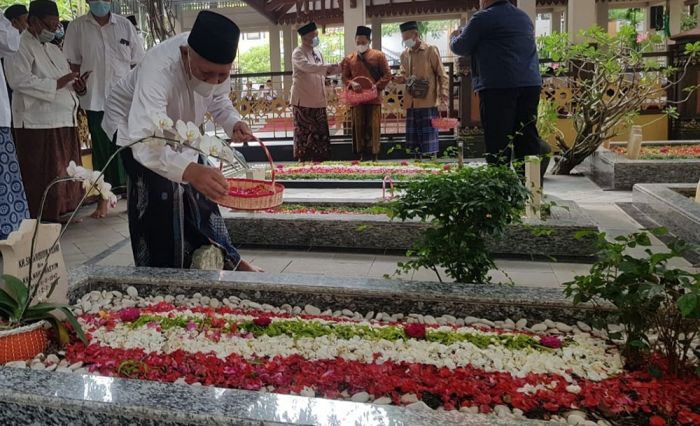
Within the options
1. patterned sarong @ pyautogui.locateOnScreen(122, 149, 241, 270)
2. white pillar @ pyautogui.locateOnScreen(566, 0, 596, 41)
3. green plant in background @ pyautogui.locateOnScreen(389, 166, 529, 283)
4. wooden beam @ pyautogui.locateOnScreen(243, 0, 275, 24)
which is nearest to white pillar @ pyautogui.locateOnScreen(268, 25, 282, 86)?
wooden beam @ pyautogui.locateOnScreen(243, 0, 275, 24)

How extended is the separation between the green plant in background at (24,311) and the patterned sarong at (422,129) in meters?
6.30

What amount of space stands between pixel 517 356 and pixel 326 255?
8.05ft

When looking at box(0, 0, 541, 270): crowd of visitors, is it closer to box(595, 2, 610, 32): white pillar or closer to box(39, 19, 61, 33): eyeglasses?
box(39, 19, 61, 33): eyeglasses

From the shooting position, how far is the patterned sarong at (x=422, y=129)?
7984mm

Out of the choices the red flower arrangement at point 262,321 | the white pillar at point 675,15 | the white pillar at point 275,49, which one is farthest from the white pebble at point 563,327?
the white pillar at point 675,15

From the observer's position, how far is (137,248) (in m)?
3.03

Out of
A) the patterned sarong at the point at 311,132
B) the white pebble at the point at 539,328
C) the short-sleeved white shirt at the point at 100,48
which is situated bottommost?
the white pebble at the point at 539,328

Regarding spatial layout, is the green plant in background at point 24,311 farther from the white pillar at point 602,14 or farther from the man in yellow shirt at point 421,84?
the white pillar at point 602,14

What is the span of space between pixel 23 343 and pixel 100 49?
4220 millimetres

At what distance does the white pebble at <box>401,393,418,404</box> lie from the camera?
1.64 meters

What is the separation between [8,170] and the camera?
151 inches

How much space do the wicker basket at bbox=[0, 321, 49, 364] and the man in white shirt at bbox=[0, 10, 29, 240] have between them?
6.86ft

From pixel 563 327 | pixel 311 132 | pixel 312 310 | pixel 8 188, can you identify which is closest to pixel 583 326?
pixel 563 327

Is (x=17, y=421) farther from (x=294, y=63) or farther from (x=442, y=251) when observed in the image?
(x=294, y=63)
